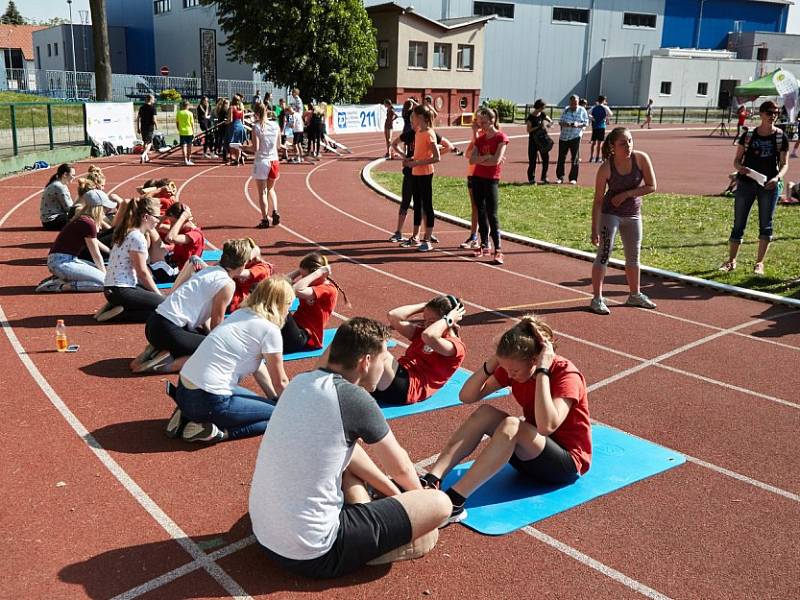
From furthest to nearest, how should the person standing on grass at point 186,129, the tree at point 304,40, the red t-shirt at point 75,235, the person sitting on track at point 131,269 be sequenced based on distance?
1. the tree at point 304,40
2. the person standing on grass at point 186,129
3. the red t-shirt at point 75,235
4. the person sitting on track at point 131,269

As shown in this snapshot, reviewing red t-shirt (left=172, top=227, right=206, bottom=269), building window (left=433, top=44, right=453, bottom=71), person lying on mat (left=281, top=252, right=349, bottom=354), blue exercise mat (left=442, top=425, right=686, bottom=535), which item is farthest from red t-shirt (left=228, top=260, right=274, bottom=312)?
building window (left=433, top=44, right=453, bottom=71)

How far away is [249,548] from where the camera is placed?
439 cm

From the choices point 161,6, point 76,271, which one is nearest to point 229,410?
point 76,271

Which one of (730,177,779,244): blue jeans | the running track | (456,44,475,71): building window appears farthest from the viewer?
(456,44,475,71): building window

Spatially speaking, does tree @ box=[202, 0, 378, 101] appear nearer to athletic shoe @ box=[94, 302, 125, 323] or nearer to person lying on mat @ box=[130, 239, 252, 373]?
athletic shoe @ box=[94, 302, 125, 323]

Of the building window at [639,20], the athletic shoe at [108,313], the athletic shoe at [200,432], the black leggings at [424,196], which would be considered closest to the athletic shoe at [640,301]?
the black leggings at [424,196]

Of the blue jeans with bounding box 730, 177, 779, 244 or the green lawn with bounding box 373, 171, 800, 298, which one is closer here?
the blue jeans with bounding box 730, 177, 779, 244

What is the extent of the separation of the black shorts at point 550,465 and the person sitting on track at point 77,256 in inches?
258

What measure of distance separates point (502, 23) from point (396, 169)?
134ft

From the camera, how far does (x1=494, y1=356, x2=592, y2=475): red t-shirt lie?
4676 millimetres

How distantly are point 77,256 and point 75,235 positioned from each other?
1.32ft

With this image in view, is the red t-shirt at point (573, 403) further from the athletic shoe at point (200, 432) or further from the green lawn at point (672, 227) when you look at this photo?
the green lawn at point (672, 227)

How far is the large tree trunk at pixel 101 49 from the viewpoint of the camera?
3133 cm

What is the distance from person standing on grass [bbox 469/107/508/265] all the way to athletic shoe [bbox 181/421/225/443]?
685 centimetres
